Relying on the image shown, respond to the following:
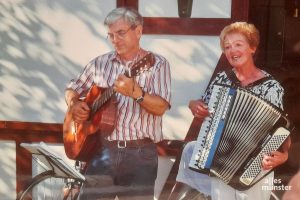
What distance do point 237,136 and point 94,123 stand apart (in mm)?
817

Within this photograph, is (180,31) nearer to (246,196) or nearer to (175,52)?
(175,52)

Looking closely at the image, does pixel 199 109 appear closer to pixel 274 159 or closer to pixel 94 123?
pixel 274 159

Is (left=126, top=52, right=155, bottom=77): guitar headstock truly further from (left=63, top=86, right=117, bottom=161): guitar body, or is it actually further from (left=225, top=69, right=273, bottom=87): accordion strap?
(left=225, top=69, right=273, bottom=87): accordion strap

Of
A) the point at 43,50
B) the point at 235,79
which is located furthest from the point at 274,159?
the point at 43,50

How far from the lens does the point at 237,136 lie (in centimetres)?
363

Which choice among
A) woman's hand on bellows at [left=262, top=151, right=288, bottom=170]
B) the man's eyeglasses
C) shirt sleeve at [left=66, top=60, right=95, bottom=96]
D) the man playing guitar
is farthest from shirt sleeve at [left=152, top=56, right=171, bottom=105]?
woman's hand on bellows at [left=262, top=151, right=288, bottom=170]

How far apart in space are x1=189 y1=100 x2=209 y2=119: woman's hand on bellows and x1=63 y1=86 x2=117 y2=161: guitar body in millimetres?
441

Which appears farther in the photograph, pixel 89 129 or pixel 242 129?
pixel 89 129

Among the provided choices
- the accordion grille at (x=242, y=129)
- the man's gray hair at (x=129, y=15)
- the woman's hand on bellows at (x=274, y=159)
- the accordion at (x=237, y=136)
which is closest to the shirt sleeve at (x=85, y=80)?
the man's gray hair at (x=129, y=15)

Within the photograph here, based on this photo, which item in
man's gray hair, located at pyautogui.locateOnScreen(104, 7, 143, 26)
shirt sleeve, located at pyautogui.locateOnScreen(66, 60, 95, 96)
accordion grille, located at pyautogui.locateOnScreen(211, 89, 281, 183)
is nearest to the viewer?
accordion grille, located at pyautogui.locateOnScreen(211, 89, 281, 183)

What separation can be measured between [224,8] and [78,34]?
835 mm

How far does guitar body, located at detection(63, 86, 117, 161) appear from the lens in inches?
147

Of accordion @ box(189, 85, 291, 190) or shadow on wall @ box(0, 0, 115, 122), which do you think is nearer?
accordion @ box(189, 85, 291, 190)

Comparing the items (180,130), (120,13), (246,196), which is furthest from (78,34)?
(246,196)
